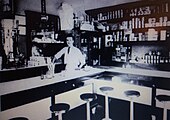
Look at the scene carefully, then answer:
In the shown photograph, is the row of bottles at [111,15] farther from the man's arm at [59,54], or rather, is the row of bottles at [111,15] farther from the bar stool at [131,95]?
the bar stool at [131,95]

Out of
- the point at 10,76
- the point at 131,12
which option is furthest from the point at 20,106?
the point at 131,12

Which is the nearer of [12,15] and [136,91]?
[12,15]

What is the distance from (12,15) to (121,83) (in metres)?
1.47

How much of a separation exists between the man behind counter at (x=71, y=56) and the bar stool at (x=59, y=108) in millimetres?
412

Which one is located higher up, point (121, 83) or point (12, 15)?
point (12, 15)

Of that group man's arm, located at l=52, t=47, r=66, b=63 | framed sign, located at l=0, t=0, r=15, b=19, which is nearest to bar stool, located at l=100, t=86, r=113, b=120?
man's arm, located at l=52, t=47, r=66, b=63

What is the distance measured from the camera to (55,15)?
6.97 feet

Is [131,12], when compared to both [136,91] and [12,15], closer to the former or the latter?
[136,91]

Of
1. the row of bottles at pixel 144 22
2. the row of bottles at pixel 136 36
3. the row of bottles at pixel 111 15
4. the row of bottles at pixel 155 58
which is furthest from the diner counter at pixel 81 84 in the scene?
the row of bottles at pixel 111 15

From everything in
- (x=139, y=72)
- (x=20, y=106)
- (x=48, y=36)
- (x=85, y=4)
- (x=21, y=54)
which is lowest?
(x=20, y=106)

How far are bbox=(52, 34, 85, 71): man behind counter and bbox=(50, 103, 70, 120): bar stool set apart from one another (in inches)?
16.2

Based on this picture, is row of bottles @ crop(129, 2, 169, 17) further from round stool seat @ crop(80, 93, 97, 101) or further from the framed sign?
the framed sign

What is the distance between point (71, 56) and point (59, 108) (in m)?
0.61

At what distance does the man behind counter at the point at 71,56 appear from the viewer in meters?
2.23
